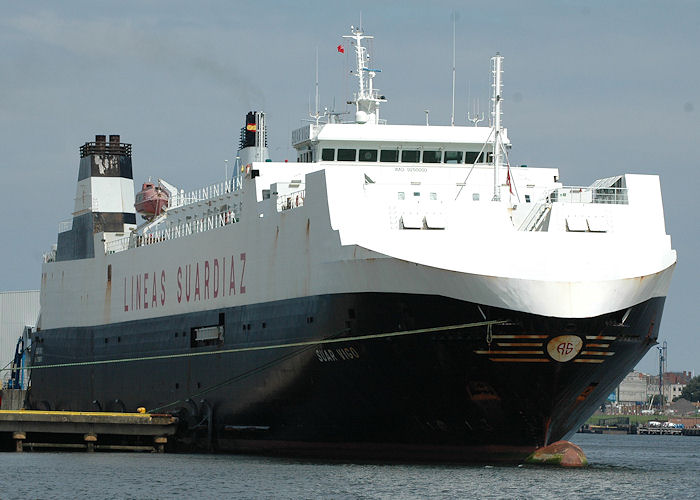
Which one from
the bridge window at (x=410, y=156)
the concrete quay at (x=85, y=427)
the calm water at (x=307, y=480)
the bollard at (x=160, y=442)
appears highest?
Result: the bridge window at (x=410, y=156)

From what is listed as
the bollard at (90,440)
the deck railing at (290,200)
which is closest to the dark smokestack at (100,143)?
the bollard at (90,440)

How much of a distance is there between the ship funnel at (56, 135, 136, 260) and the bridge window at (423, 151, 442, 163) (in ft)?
45.8

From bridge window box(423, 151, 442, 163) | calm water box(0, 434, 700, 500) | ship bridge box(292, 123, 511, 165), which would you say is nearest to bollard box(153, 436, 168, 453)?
calm water box(0, 434, 700, 500)

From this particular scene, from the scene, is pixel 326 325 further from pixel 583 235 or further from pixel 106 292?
pixel 106 292

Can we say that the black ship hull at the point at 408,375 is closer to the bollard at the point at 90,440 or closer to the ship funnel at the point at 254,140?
the bollard at the point at 90,440

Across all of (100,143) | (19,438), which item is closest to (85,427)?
(19,438)

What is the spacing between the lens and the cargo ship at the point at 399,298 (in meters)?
31.6

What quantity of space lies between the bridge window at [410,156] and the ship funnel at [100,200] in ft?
44.6

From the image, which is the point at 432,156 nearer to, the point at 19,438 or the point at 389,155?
the point at 389,155

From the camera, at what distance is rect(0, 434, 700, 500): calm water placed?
95.5 feet

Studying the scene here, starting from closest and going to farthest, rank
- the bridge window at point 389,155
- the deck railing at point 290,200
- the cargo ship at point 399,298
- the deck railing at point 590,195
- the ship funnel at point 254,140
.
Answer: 1. the cargo ship at point 399,298
2. the deck railing at point 590,195
3. the deck railing at point 290,200
4. the bridge window at point 389,155
5. the ship funnel at point 254,140

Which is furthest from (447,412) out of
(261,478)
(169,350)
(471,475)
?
(169,350)

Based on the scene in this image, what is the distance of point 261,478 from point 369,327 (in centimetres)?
428

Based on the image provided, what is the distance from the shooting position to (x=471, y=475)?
3147 centimetres
